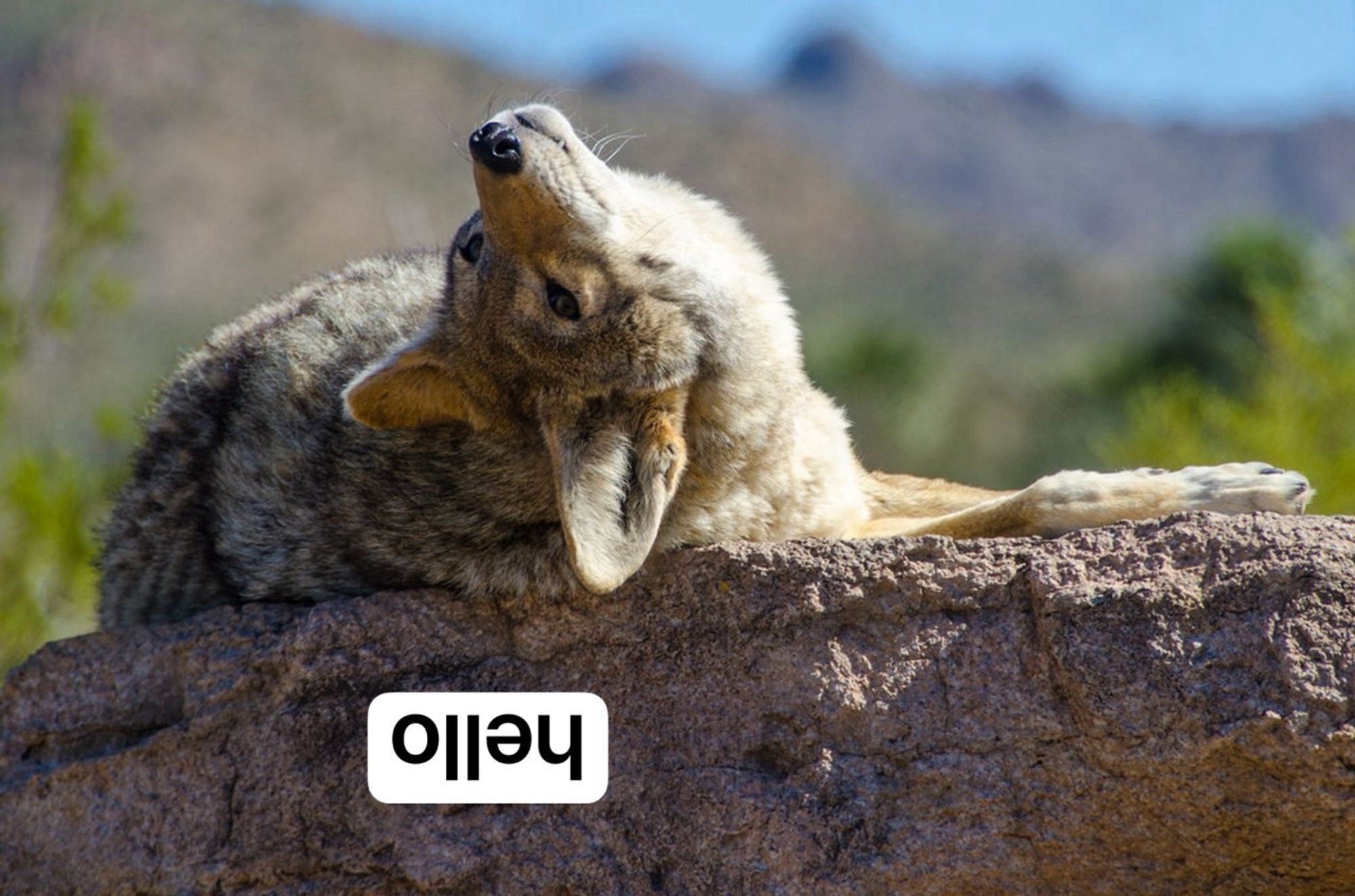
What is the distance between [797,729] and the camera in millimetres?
4434

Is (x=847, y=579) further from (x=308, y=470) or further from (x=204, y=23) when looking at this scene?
(x=204, y=23)

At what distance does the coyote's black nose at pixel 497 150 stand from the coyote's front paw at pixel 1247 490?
2313 mm

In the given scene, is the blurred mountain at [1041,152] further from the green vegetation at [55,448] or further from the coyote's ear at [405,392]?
the coyote's ear at [405,392]

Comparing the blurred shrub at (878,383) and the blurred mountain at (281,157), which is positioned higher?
the blurred mountain at (281,157)

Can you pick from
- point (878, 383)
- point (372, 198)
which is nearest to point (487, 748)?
point (878, 383)

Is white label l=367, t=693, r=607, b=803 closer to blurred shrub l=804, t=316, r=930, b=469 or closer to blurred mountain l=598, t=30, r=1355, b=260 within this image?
blurred shrub l=804, t=316, r=930, b=469

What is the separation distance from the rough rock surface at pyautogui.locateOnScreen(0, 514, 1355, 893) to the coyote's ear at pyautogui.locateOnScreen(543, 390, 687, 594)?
325 mm

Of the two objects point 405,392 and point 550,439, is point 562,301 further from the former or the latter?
point 405,392

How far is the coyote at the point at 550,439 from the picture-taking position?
4711 mm

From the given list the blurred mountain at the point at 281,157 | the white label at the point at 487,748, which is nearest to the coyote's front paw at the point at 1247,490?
the white label at the point at 487,748

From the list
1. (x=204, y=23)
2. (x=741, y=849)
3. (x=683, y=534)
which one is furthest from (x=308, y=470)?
(x=204, y=23)

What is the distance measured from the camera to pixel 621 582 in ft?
14.5

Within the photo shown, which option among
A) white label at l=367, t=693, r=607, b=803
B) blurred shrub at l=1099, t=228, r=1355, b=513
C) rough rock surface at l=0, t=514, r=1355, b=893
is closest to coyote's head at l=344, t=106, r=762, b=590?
rough rock surface at l=0, t=514, r=1355, b=893

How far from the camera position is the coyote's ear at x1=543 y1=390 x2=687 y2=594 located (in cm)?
432
